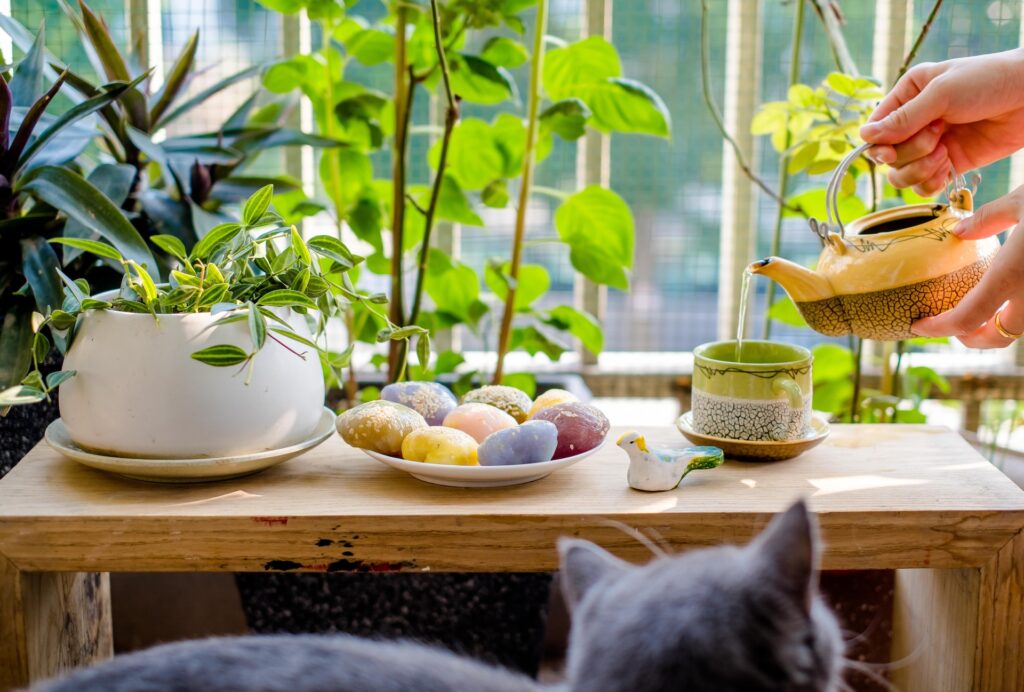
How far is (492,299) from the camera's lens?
226 cm

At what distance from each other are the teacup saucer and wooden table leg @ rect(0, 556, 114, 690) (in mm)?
721

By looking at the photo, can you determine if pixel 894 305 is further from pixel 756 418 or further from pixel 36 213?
pixel 36 213

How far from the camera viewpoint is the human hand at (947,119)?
3.48 feet

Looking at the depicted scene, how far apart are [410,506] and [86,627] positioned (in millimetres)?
485

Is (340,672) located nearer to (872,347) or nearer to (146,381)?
(146,381)

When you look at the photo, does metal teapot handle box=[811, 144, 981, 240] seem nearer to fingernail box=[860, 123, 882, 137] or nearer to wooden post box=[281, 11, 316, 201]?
fingernail box=[860, 123, 882, 137]

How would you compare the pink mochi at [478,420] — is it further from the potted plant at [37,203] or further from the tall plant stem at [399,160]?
the tall plant stem at [399,160]

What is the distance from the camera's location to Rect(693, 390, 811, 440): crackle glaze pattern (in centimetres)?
100

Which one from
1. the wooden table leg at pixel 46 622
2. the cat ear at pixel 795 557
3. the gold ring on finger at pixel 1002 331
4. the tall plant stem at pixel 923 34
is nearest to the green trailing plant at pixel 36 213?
the wooden table leg at pixel 46 622

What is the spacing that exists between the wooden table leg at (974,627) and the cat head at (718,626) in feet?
1.70

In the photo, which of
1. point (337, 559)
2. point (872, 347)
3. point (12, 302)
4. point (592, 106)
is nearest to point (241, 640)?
point (337, 559)

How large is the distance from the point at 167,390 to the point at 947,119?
3.14 ft

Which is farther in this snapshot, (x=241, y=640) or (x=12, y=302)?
(x=12, y=302)

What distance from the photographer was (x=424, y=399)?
103cm
